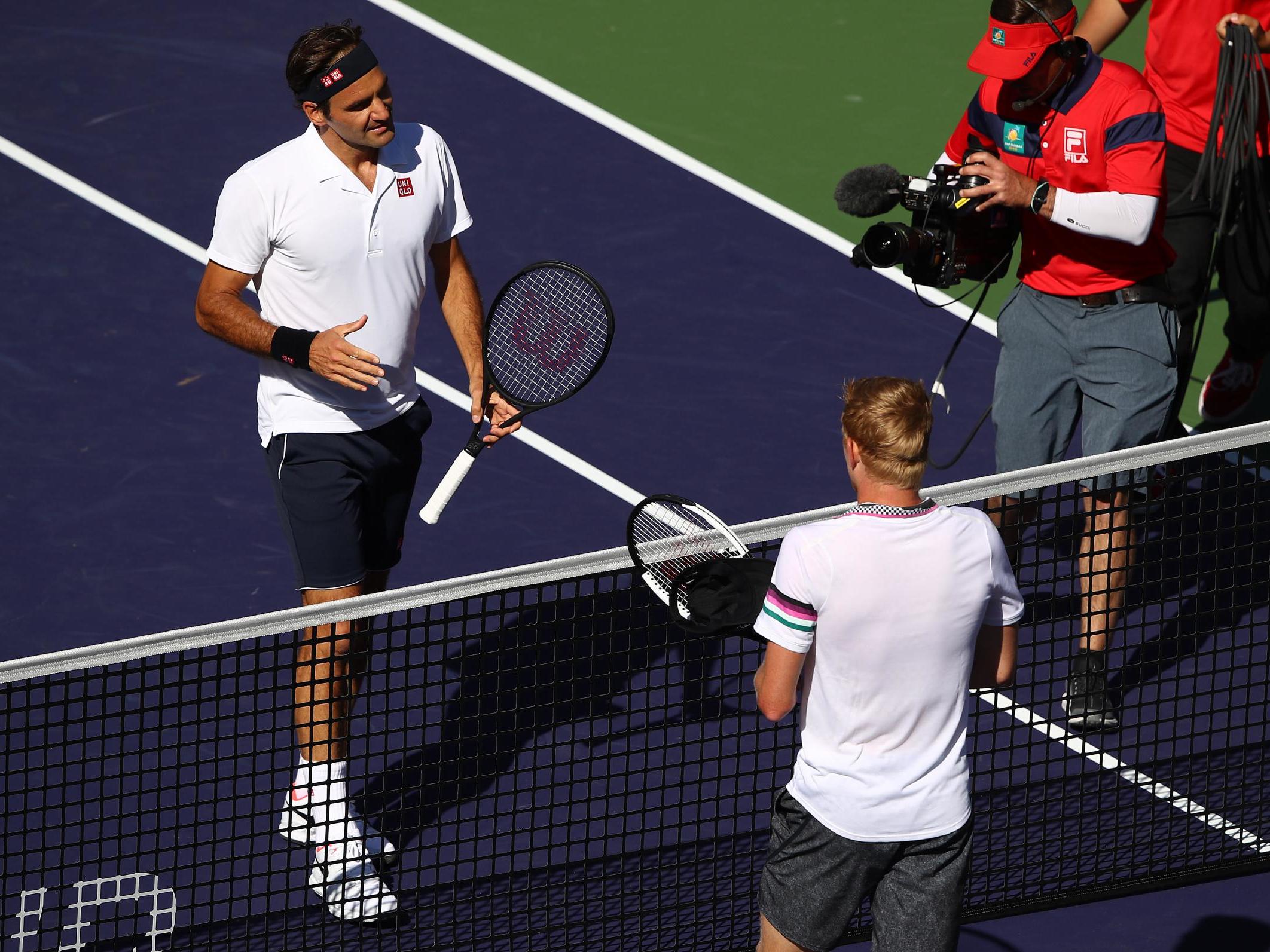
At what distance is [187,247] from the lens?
8992 mm

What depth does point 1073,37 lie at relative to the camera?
19.3ft

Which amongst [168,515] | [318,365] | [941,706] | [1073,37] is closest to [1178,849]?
[941,706]

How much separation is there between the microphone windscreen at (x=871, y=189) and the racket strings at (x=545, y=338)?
0.93 metres

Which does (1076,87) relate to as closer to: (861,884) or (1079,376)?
(1079,376)

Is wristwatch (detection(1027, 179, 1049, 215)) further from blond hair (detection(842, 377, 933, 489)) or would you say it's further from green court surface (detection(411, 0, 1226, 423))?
green court surface (detection(411, 0, 1226, 423))

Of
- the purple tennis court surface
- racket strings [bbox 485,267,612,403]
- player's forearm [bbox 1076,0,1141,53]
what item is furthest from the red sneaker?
racket strings [bbox 485,267,612,403]

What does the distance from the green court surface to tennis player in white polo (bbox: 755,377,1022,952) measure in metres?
5.47

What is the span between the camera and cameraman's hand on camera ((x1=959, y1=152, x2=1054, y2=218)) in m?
5.75

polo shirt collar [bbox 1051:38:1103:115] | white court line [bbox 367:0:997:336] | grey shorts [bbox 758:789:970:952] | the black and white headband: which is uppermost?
polo shirt collar [bbox 1051:38:1103:115]

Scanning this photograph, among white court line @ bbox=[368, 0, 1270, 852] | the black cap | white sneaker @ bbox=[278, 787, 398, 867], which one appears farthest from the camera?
white court line @ bbox=[368, 0, 1270, 852]

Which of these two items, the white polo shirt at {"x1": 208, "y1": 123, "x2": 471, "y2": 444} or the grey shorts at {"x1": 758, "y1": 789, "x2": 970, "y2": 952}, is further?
the white polo shirt at {"x1": 208, "y1": 123, "x2": 471, "y2": 444}

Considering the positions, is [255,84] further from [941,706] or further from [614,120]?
[941,706]

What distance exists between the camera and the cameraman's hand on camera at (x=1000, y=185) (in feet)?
18.9

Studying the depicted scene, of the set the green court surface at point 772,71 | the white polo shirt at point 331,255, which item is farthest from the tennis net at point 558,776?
the green court surface at point 772,71
